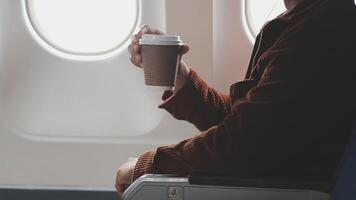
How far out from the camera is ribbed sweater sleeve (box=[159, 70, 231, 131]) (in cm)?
171

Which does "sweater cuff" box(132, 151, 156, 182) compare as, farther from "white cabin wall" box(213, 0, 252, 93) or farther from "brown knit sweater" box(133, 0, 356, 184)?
"white cabin wall" box(213, 0, 252, 93)

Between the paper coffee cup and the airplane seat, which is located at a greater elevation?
the paper coffee cup

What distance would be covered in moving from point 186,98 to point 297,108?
507 millimetres

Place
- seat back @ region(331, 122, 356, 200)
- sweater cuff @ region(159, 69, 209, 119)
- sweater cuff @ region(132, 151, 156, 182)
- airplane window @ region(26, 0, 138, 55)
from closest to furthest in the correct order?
1. seat back @ region(331, 122, 356, 200)
2. sweater cuff @ region(132, 151, 156, 182)
3. sweater cuff @ region(159, 69, 209, 119)
4. airplane window @ region(26, 0, 138, 55)

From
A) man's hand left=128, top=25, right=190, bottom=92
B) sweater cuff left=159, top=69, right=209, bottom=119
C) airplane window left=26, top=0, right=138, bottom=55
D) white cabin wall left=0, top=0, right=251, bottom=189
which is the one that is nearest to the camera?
man's hand left=128, top=25, right=190, bottom=92

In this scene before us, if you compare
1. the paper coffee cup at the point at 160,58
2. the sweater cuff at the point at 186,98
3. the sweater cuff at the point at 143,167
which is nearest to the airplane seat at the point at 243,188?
the sweater cuff at the point at 143,167

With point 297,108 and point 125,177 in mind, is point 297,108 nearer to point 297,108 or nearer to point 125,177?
point 297,108

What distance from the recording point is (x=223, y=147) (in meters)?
1.33

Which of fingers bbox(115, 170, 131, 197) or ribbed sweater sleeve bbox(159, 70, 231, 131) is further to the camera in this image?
ribbed sweater sleeve bbox(159, 70, 231, 131)

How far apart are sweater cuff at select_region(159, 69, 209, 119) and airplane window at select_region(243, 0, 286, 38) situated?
2.09 ft

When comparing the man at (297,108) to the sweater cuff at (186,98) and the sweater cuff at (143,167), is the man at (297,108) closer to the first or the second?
the sweater cuff at (143,167)

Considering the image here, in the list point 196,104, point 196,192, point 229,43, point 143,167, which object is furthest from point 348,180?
point 229,43

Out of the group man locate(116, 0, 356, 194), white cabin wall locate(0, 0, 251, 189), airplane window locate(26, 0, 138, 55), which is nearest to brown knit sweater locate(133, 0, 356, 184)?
man locate(116, 0, 356, 194)

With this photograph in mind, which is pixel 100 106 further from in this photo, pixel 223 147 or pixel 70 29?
pixel 223 147
